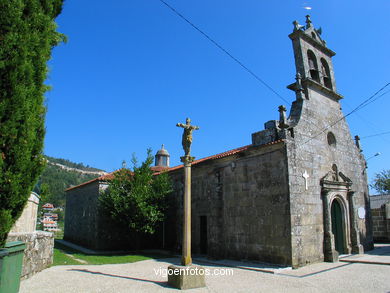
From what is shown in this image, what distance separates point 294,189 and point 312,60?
7.57 metres

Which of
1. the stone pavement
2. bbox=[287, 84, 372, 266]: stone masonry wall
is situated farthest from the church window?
the stone pavement

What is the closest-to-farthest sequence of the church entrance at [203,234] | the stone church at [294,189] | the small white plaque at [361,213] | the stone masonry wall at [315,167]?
the stone masonry wall at [315,167]
the stone church at [294,189]
the church entrance at [203,234]
the small white plaque at [361,213]

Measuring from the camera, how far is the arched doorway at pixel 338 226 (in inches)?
490

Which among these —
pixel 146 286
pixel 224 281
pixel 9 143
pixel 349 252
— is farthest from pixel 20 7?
pixel 349 252

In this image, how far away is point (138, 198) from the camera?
13.6 metres

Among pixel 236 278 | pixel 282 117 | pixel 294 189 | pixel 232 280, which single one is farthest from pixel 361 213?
pixel 232 280

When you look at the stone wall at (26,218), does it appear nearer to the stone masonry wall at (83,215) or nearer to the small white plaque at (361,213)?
the stone masonry wall at (83,215)

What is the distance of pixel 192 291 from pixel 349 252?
9.14 metres

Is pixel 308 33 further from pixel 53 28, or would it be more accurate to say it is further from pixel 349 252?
pixel 53 28

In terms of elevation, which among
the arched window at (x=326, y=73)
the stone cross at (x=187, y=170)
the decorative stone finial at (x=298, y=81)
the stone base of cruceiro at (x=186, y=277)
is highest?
the arched window at (x=326, y=73)

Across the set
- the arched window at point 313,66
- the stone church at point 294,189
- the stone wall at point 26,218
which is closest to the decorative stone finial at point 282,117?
the stone church at point 294,189

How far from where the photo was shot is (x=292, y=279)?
312 inches

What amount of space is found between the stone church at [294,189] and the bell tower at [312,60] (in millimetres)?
49

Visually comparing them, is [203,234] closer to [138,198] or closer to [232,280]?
[138,198]
